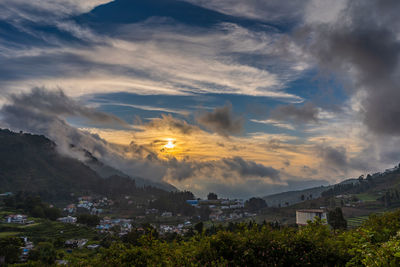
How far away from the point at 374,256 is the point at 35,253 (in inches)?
2966

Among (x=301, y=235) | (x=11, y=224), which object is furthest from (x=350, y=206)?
(x=301, y=235)

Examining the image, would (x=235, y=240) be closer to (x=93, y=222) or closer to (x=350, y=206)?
(x=93, y=222)

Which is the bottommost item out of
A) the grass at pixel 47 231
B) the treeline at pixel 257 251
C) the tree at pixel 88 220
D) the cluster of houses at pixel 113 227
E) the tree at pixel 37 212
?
the cluster of houses at pixel 113 227

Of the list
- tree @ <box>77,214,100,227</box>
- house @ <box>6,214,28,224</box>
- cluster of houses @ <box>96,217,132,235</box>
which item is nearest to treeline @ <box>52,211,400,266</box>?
cluster of houses @ <box>96,217,132,235</box>

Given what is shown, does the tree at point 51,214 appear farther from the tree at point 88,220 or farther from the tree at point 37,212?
the tree at point 88,220

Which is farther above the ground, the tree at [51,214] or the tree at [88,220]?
the tree at [51,214]

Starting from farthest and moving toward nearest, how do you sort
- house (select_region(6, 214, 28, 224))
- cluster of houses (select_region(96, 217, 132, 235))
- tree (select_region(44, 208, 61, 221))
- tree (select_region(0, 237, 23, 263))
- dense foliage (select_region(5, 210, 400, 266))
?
1. tree (select_region(44, 208, 61, 221))
2. cluster of houses (select_region(96, 217, 132, 235))
3. house (select_region(6, 214, 28, 224))
4. tree (select_region(0, 237, 23, 263))
5. dense foliage (select_region(5, 210, 400, 266))

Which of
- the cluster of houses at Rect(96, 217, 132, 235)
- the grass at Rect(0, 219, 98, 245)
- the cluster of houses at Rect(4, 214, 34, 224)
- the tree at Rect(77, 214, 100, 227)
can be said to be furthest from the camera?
the tree at Rect(77, 214, 100, 227)

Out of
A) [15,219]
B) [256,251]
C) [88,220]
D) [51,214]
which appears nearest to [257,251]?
[256,251]

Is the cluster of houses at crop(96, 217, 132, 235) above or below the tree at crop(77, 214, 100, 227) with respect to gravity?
below

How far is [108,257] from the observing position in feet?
42.2

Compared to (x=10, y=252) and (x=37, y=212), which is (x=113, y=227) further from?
(x=10, y=252)

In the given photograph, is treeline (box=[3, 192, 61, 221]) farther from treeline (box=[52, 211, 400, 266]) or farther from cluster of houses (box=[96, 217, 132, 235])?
treeline (box=[52, 211, 400, 266])

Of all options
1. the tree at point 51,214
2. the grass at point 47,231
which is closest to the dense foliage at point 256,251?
the grass at point 47,231
